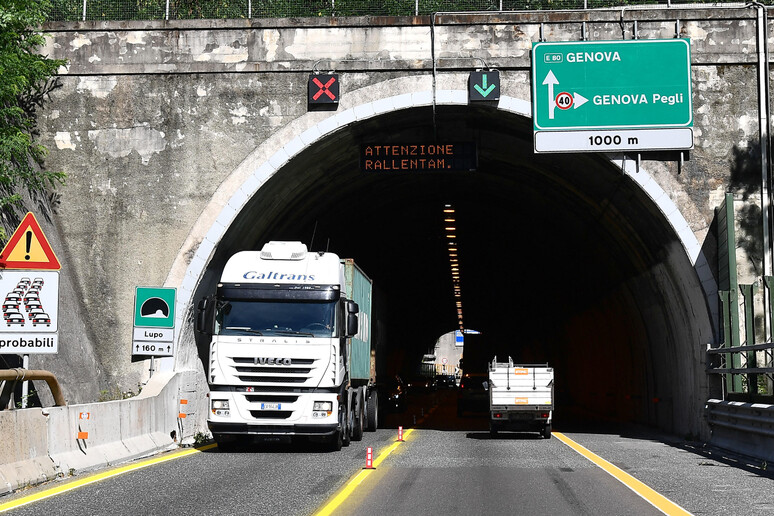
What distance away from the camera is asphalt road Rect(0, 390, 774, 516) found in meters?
10.7

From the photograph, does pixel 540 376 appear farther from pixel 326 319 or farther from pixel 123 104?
pixel 123 104

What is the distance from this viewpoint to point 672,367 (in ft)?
86.1

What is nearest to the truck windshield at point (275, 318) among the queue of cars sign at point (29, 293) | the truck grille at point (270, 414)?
the truck grille at point (270, 414)

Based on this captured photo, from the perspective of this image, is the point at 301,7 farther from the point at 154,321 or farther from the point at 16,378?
the point at 16,378

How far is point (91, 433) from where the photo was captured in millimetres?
15266

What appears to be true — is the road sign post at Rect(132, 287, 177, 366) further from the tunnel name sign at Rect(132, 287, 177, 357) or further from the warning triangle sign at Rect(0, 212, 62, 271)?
the warning triangle sign at Rect(0, 212, 62, 271)

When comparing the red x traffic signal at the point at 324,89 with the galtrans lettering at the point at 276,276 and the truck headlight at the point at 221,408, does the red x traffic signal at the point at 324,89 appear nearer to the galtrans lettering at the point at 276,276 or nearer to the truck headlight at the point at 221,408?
the galtrans lettering at the point at 276,276

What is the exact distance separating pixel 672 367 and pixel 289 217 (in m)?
11.2

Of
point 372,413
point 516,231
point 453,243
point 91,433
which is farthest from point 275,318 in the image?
point 453,243

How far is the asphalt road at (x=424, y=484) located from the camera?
10711 mm

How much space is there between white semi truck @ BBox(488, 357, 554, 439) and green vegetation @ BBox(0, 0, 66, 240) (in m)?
12.1

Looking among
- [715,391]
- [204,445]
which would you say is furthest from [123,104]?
[715,391]

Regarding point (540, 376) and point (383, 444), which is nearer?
point (383, 444)

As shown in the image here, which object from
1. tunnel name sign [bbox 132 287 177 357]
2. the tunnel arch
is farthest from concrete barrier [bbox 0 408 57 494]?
the tunnel arch
